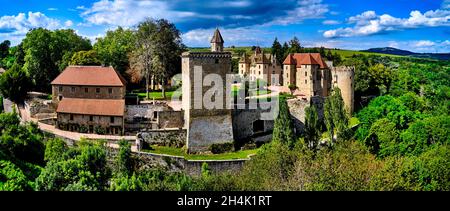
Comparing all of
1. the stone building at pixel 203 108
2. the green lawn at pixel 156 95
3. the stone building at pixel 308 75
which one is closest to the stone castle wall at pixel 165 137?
the stone building at pixel 203 108

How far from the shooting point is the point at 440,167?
2514 centimetres

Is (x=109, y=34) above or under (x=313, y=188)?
above

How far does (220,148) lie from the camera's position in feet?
115

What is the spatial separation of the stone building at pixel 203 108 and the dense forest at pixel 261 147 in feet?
14.0

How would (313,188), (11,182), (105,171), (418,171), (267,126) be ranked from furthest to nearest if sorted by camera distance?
1. (267,126)
2. (105,171)
3. (418,171)
4. (11,182)
5. (313,188)

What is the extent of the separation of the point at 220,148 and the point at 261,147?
4160 millimetres

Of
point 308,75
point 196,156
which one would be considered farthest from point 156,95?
point 308,75

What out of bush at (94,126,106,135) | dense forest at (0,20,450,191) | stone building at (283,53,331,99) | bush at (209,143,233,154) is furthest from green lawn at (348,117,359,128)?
bush at (94,126,106,135)

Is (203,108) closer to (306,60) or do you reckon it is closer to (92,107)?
(92,107)

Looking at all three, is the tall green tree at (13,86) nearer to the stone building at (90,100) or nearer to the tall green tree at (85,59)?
the tall green tree at (85,59)

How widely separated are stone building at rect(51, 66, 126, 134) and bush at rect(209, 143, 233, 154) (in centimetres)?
779

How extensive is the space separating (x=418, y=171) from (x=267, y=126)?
49.8 ft
